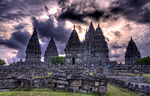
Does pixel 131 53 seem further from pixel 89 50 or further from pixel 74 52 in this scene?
pixel 74 52

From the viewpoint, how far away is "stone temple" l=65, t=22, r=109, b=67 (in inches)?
1437

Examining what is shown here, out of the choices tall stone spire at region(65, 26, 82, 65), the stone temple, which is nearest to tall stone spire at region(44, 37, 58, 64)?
the stone temple

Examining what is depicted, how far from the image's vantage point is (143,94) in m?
10.5

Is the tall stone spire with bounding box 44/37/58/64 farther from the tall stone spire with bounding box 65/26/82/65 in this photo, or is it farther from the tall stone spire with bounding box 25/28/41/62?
the tall stone spire with bounding box 65/26/82/65

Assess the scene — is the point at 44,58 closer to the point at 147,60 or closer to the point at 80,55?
the point at 80,55

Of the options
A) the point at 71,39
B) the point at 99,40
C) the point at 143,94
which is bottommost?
the point at 143,94

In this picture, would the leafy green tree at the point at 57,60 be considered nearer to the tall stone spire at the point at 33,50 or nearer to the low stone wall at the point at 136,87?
the tall stone spire at the point at 33,50

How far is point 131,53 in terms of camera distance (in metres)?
70.5

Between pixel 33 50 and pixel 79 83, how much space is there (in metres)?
62.9

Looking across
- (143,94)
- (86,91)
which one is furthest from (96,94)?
(143,94)

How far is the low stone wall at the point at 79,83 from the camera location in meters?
7.94

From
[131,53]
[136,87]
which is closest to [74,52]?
[136,87]

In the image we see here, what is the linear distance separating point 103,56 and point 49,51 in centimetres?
4228

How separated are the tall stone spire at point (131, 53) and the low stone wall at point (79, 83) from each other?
231ft
